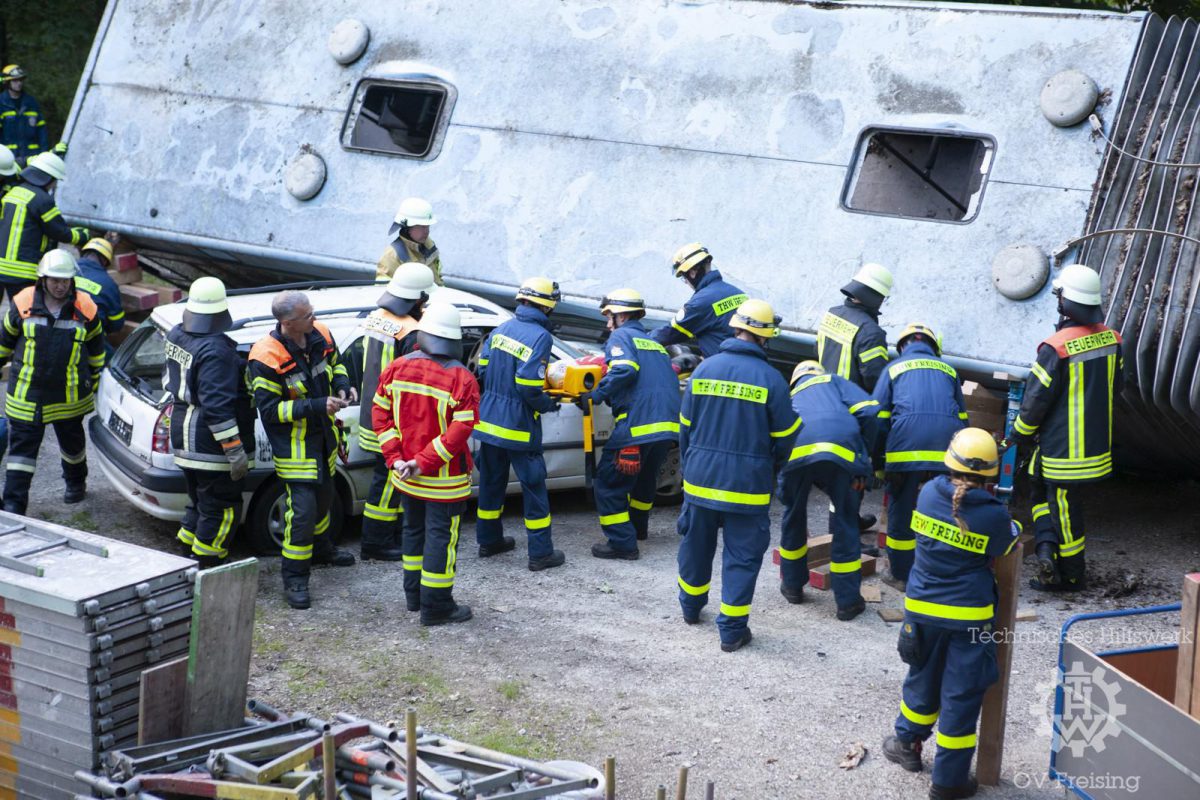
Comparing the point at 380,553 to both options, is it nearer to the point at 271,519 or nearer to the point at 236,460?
the point at 271,519

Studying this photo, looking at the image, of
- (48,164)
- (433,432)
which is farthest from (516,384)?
(48,164)

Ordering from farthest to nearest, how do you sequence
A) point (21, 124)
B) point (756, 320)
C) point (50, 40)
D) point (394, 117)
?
point (50, 40), point (21, 124), point (394, 117), point (756, 320)

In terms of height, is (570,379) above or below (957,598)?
above

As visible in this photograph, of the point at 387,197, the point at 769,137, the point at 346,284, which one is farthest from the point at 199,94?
the point at 769,137

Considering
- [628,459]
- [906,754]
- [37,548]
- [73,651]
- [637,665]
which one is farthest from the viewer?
[628,459]

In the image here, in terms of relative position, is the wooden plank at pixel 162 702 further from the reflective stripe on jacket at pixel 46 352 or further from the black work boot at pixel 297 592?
the reflective stripe on jacket at pixel 46 352

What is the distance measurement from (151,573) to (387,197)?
5.44 m

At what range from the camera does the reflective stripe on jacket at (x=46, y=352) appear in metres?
7.77

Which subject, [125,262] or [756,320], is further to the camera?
[125,262]

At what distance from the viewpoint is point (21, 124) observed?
13375 millimetres

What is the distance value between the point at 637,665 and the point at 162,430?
287cm

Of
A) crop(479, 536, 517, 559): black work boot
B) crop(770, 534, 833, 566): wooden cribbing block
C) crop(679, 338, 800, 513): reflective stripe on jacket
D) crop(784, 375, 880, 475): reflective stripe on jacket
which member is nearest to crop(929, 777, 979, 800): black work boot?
crop(679, 338, 800, 513): reflective stripe on jacket

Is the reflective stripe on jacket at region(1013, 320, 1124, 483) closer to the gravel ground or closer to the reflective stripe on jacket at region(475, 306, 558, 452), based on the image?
the gravel ground

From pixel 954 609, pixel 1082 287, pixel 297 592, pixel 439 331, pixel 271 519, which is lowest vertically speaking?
pixel 297 592
